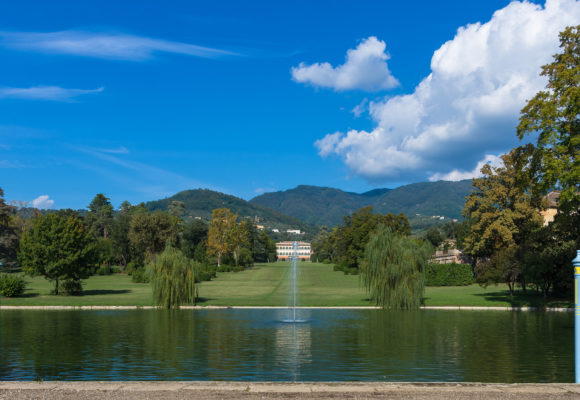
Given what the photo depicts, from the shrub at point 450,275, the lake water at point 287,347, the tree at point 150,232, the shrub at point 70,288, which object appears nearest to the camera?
the lake water at point 287,347

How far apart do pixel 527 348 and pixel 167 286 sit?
21.8 m

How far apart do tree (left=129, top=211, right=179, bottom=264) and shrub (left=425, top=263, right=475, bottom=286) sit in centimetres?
4041

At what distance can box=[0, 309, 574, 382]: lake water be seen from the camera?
15017 mm

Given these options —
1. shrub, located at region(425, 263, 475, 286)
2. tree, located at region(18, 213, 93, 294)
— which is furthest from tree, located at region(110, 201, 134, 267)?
shrub, located at region(425, 263, 475, 286)

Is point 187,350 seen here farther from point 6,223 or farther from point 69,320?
point 6,223

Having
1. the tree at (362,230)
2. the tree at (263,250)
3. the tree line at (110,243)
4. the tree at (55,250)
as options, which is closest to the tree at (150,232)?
the tree line at (110,243)

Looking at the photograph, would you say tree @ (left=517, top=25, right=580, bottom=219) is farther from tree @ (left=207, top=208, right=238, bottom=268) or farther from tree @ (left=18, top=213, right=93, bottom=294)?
tree @ (left=207, top=208, right=238, bottom=268)

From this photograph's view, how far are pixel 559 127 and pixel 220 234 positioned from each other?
76.4 metres

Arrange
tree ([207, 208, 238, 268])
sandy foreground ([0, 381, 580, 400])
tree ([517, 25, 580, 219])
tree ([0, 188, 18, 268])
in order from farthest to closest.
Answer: tree ([207, 208, 238, 268])
tree ([0, 188, 18, 268])
tree ([517, 25, 580, 219])
sandy foreground ([0, 381, 580, 400])

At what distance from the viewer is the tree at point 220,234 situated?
100m

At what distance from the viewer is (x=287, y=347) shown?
773 inches

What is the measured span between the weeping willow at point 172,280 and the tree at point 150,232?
49513 mm

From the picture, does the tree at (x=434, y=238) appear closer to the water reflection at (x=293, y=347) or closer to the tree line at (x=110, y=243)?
the tree line at (x=110, y=243)

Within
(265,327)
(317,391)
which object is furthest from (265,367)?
(265,327)
